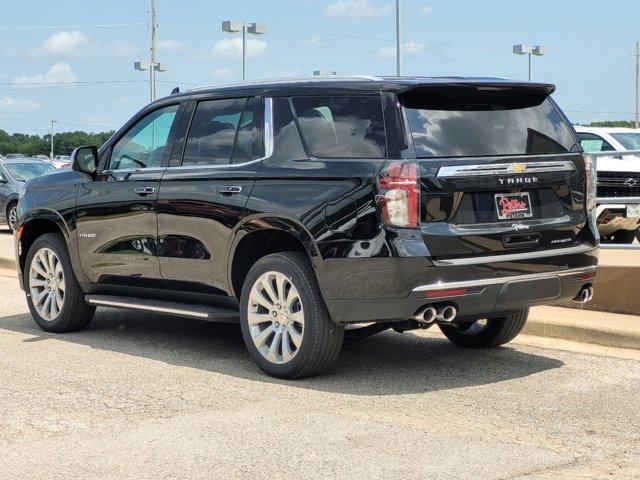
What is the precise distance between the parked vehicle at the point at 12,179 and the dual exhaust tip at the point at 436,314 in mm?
17226

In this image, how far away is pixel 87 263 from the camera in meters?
8.79

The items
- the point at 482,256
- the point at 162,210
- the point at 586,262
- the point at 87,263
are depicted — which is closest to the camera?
the point at 482,256

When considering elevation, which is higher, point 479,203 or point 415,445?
point 479,203

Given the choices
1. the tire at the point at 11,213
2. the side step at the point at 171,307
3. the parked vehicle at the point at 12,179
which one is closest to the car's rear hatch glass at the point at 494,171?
the side step at the point at 171,307

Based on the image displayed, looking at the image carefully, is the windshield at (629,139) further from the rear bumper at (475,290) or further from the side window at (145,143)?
the rear bumper at (475,290)

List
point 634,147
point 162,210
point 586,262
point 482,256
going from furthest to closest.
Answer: point 634,147 → point 162,210 → point 586,262 → point 482,256

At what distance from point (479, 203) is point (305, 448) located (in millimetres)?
2030

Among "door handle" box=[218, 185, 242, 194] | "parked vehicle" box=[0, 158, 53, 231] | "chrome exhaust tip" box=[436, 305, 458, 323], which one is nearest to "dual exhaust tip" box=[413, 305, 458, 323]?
"chrome exhaust tip" box=[436, 305, 458, 323]

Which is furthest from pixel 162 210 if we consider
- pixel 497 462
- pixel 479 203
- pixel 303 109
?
pixel 497 462

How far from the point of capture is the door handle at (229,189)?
7422 millimetres

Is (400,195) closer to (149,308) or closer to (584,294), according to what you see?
(584,294)

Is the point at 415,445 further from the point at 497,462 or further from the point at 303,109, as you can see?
the point at 303,109

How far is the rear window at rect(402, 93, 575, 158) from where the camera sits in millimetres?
6762

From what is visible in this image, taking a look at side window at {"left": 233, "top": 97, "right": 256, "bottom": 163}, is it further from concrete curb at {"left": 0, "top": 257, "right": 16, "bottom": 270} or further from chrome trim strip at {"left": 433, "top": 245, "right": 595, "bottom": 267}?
concrete curb at {"left": 0, "top": 257, "right": 16, "bottom": 270}
